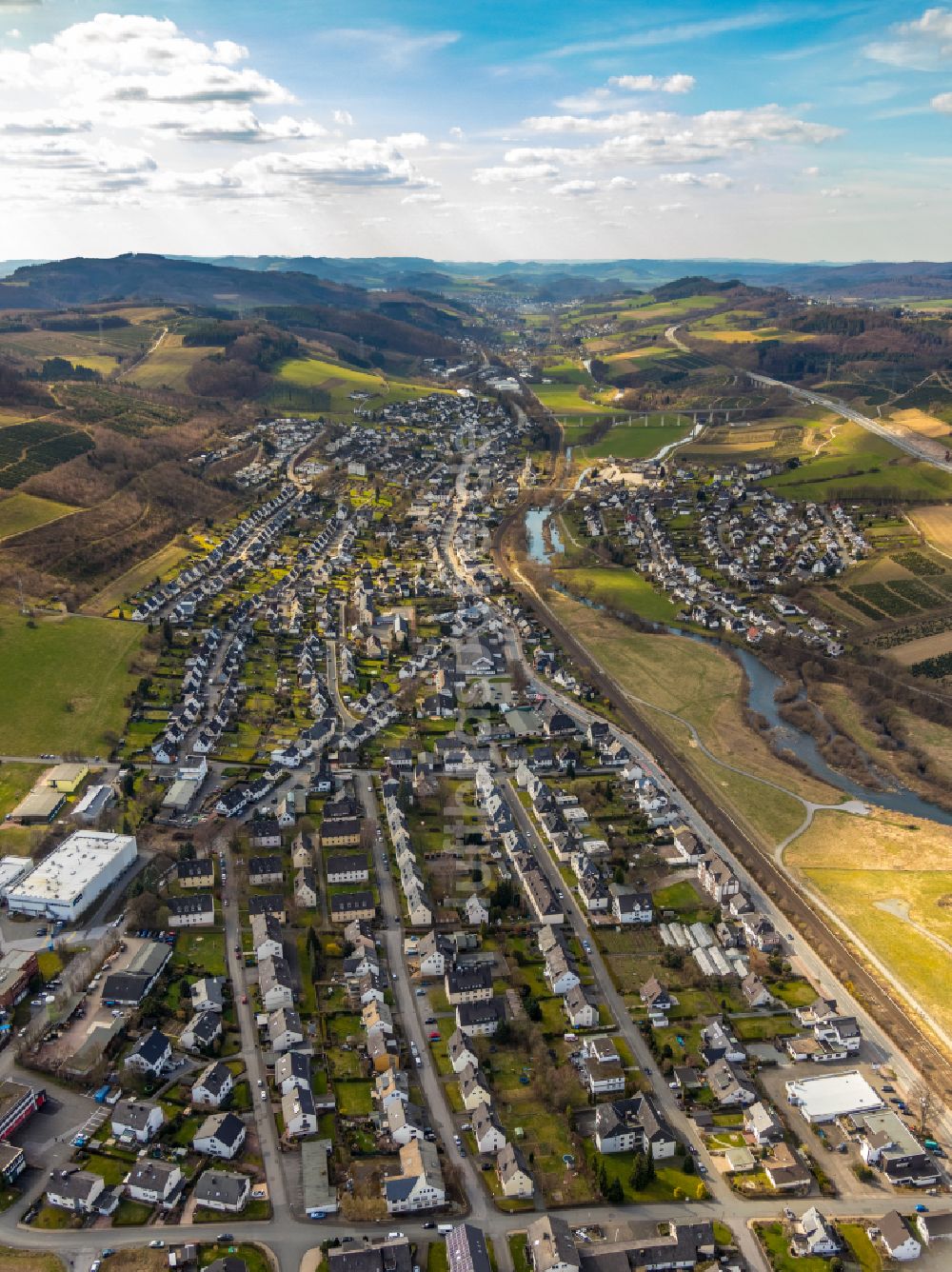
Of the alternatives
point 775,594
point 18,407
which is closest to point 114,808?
point 775,594

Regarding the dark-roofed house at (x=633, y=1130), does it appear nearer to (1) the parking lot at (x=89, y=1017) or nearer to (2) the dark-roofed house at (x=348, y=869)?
(2) the dark-roofed house at (x=348, y=869)

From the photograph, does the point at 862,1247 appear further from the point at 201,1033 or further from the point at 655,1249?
the point at 201,1033

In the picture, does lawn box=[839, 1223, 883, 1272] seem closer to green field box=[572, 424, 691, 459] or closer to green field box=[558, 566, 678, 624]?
green field box=[558, 566, 678, 624]

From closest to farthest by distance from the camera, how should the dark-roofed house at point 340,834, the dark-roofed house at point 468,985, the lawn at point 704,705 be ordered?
the dark-roofed house at point 468,985 → the dark-roofed house at point 340,834 → the lawn at point 704,705

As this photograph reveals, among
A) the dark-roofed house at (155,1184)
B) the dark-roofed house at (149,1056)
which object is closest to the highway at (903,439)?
the dark-roofed house at (149,1056)

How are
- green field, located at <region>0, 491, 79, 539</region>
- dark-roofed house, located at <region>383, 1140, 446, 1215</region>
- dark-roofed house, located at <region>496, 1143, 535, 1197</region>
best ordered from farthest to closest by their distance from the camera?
green field, located at <region>0, 491, 79, 539</region>
dark-roofed house, located at <region>496, 1143, 535, 1197</region>
dark-roofed house, located at <region>383, 1140, 446, 1215</region>

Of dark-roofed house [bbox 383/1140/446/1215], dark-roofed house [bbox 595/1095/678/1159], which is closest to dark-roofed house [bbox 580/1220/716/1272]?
dark-roofed house [bbox 595/1095/678/1159]
